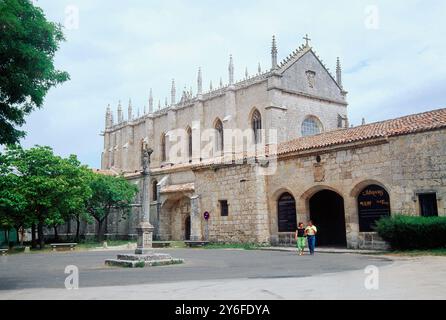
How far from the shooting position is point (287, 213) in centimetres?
2244

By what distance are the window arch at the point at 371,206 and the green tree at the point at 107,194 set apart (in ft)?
71.9

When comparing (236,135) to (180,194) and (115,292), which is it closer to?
(180,194)

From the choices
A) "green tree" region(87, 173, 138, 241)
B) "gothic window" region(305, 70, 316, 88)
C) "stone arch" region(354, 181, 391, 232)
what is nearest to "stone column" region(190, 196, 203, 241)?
"green tree" region(87, 173, 138, 241)

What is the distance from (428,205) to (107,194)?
2537cm

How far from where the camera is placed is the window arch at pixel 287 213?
22.1 metres

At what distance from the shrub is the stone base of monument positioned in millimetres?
8213

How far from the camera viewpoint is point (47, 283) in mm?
9812

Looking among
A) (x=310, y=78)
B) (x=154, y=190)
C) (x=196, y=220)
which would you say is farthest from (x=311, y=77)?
(x=154, y=190)

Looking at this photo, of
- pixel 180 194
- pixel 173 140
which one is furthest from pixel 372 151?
pixel 173 140

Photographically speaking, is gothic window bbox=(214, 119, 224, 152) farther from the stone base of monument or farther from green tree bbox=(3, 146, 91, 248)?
the stone base of monument

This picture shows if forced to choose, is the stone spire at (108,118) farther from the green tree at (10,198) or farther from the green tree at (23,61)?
the green tree at (23,61)

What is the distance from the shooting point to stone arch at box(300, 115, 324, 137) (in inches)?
1347
